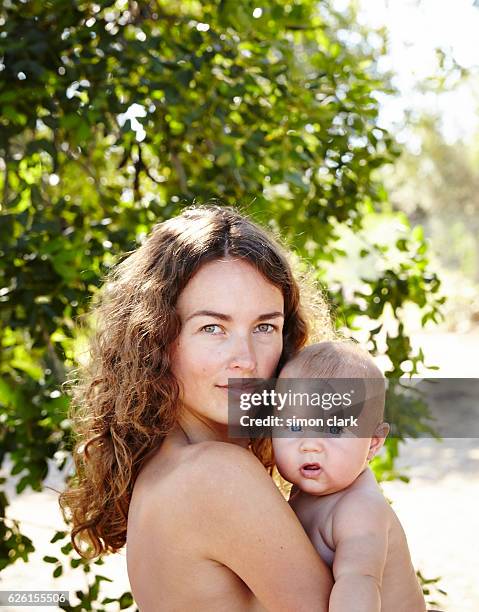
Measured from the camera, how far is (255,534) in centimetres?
145

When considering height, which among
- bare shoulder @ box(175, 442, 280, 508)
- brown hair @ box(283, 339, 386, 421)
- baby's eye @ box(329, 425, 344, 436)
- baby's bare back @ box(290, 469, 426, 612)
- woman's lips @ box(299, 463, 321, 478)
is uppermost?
brown hair @ box(283, 339, 386, 421)

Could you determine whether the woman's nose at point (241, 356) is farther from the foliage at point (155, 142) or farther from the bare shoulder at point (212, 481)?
the foliage at point (155, 142)

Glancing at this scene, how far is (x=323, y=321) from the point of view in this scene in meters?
2.07

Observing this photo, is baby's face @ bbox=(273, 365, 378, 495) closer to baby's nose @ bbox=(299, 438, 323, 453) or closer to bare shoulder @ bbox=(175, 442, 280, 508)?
baby's nose @ bbox=(299, 438, 323, 453)

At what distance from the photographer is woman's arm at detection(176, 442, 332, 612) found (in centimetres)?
144

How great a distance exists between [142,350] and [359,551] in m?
0.59

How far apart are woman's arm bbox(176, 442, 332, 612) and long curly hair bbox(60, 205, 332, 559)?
0.25m

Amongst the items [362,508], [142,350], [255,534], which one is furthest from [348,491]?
[142,350]

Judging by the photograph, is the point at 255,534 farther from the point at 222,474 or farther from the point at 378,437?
the point at 378,437

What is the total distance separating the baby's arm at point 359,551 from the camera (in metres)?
1.40

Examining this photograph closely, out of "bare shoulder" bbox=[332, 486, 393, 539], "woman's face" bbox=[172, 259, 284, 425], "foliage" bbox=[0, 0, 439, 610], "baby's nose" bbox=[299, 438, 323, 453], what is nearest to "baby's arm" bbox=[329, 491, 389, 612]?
"bare shoulder" bbox=[332, 486, 393, 539]

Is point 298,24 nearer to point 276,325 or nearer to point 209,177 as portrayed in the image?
point 209,177

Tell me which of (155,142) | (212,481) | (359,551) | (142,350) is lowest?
(359,551)

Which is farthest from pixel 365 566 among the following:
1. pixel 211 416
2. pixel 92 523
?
pixel 92 523
